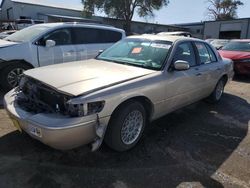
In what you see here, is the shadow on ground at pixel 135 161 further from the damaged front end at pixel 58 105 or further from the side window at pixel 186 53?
the side window at pixel 186 53

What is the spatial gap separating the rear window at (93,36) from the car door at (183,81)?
3479 millimetres

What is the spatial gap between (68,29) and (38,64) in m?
1.31

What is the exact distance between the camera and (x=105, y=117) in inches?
114

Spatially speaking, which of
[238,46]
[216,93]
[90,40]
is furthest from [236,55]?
[90,40]

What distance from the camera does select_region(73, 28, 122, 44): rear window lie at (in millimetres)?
6863

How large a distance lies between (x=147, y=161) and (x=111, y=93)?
1.05 metres

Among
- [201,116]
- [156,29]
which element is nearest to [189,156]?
[201,116]

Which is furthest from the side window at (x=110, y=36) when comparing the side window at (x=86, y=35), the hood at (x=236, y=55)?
the hood at (x=236, y=55)

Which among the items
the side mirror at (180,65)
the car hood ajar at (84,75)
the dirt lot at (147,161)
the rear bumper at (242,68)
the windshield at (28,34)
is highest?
the windshield at (28,34)

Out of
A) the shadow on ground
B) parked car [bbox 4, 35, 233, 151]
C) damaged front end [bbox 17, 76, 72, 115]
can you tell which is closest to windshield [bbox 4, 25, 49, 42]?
parked car [bbox 4, 35, 233, 151]

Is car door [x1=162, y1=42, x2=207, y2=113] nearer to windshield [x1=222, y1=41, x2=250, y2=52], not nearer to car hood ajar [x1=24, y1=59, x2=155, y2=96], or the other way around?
car hood ajar [x1=24, y1=59, x2=155, y2=96]

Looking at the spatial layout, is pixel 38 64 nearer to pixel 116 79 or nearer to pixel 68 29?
pixel 68 29

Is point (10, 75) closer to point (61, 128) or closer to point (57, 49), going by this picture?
point (57, 49)

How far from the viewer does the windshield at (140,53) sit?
3.87m
